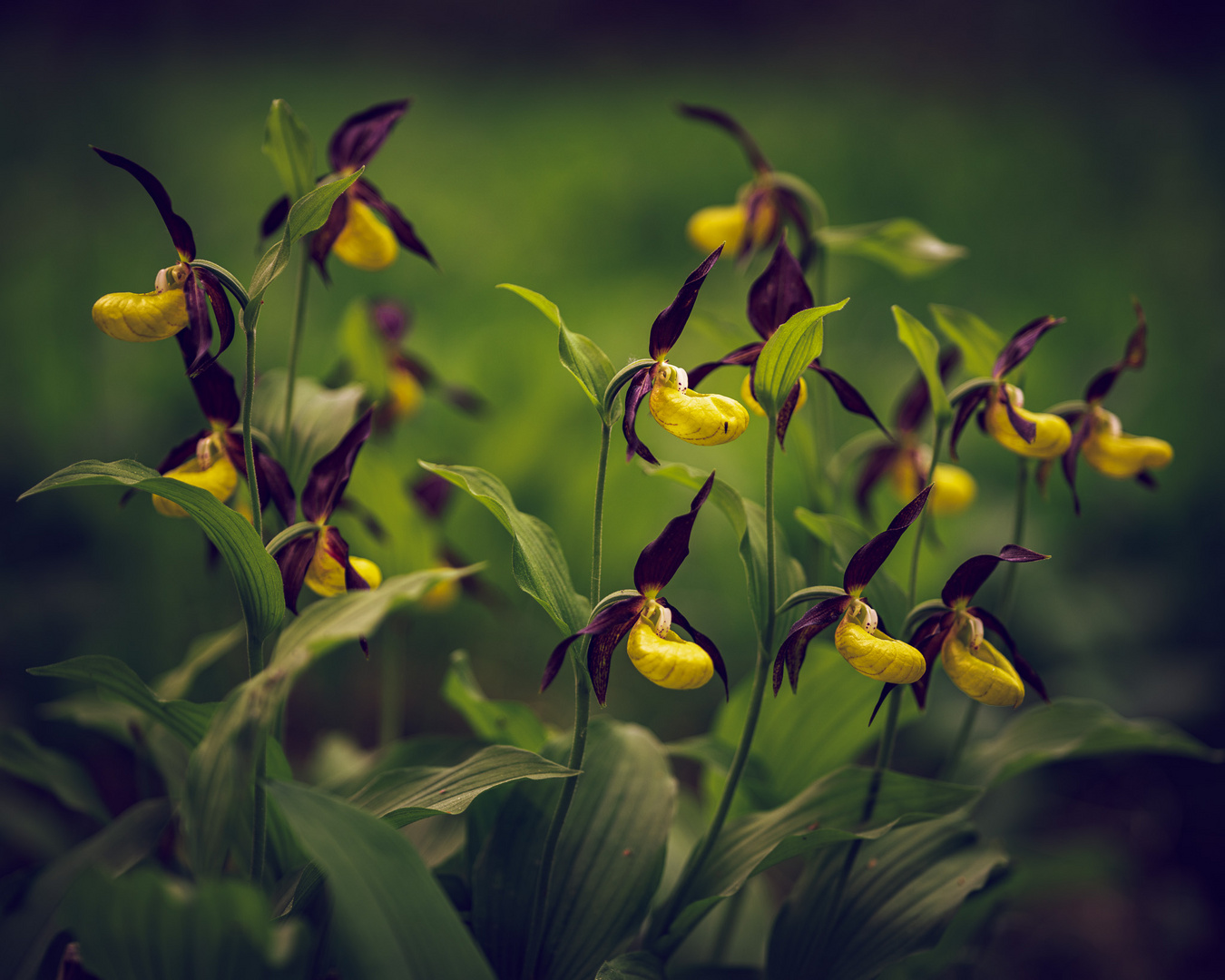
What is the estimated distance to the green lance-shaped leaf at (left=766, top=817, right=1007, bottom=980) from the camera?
0.72 metres

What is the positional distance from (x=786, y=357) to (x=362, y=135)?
51 centimetres

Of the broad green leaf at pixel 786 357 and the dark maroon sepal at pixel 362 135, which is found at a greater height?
the dark maroon sepal at pixel 362 135

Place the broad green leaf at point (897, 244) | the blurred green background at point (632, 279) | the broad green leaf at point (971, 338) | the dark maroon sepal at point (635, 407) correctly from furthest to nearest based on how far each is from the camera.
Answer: the blurred green background at point (632, 279) → the broad green leaf at point (897, 244) → the broad green leaf at point (971, 338) → the dark maroon sepal at point (635, 407)

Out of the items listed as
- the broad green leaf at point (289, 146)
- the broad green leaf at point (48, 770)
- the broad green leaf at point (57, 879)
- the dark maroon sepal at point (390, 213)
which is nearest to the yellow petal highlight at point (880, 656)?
the dark maroon sepal at point (390, 213)

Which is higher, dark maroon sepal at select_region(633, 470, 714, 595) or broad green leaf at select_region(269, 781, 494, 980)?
dark maroon sepal at select_region(633, 470, 714, 595)

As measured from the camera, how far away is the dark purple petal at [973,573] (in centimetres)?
60

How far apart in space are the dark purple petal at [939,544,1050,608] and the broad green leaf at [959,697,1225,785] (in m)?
0.28

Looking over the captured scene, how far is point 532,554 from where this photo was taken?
63 centimetres

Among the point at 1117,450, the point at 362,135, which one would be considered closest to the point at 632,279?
the point at 362,135

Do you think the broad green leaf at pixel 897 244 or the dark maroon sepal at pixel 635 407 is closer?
the dark maroon sepal at pixel 635 407

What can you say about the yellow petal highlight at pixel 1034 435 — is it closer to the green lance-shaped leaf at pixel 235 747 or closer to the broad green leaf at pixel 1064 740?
the broad green leaf at pixel 1064 740

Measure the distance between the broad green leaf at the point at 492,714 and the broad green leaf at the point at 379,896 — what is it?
1.06ft

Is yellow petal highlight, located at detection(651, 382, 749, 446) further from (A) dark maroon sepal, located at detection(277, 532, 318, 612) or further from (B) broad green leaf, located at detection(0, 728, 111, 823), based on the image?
(B) broad green leaf, located at detection(0, 728, 111, 823)

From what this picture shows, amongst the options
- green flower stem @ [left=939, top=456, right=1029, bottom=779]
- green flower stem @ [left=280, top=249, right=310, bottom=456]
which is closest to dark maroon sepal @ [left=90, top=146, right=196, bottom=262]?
green flower stem @ [left=280, top=249, right=310, bottom=456]
